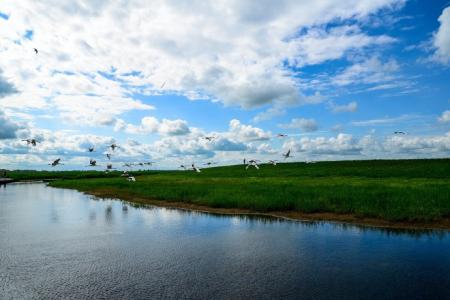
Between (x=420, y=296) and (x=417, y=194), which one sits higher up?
(x=417, y=194)

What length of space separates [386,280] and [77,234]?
17195 mm

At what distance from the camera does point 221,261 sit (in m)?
15.9

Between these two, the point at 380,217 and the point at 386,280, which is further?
the point at 380,217

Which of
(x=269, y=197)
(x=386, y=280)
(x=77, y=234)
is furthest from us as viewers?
(x=269, y=197)

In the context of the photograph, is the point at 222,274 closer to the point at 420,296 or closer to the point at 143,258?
the point at 143,258

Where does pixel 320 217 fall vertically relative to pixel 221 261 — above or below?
above

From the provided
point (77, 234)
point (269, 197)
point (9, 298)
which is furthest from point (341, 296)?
point (269, 197)

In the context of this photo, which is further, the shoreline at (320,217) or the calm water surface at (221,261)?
the shoreline at (320,217)

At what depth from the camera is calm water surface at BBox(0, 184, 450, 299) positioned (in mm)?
12430

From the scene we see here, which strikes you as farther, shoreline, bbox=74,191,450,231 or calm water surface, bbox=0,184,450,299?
shoreline, bbox=74,191,450,231

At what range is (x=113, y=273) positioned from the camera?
14375mm

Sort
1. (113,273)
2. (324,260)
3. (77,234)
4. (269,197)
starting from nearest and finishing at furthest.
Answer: (113,273) < (324,260) < (77,234) < (269,197)

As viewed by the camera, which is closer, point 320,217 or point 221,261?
point 221,261

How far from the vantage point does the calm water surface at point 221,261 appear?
1243 cm
